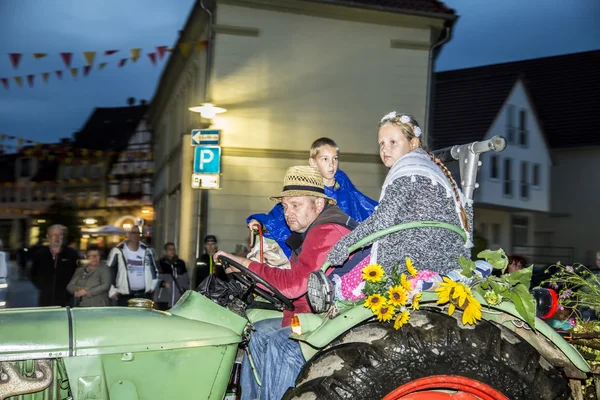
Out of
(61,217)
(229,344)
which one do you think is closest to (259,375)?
(229,344)

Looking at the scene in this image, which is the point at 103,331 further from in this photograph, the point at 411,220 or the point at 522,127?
the point at 522,127

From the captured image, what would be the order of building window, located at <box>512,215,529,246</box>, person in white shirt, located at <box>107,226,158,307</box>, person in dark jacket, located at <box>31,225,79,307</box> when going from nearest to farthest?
person in dark jacket, located at <box>31,225,79,307</box> → person in white shirt, located at <box>107,226,158,307</box> → building window, located at <box>512,215,529,246</box>

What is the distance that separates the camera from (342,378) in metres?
3.57

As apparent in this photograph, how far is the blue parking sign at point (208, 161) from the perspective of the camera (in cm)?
1567

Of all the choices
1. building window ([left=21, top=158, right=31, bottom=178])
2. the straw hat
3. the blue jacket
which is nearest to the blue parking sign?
the blue jacket

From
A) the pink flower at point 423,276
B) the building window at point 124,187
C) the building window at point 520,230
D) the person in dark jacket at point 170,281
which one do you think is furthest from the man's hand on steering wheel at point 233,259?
the building window at point 124,187

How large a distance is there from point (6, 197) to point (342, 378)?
76.3 metres

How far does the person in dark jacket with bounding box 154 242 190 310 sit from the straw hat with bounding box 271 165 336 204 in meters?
8.55

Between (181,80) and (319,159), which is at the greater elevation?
(181,80)

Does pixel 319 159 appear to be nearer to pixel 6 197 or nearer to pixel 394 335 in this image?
pixel 394 335

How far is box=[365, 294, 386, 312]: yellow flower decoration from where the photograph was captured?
12.0ft

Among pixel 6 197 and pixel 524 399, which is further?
pixel 6 197

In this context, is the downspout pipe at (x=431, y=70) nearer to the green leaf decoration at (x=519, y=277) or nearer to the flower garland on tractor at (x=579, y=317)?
the flower garland on tractor at (x=579, y=317)

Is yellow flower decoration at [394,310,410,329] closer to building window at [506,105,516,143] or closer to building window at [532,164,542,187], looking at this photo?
building window at [506,105,516,143]
